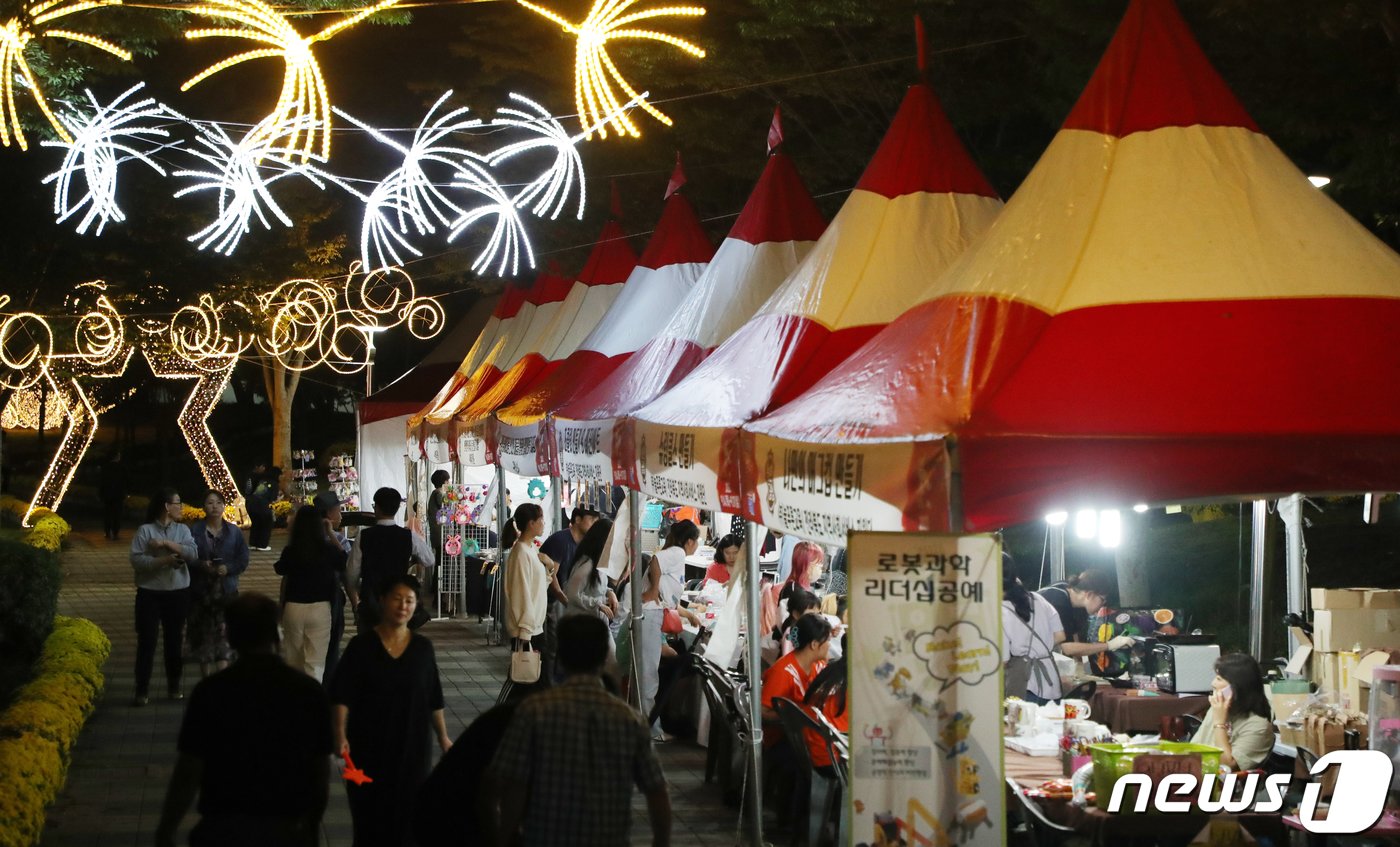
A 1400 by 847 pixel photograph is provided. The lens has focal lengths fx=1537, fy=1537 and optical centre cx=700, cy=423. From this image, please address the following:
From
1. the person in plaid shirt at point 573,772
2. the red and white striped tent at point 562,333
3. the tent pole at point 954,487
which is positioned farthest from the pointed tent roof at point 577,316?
the person in plaid shirt at point 573,772

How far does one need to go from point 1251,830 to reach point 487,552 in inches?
564

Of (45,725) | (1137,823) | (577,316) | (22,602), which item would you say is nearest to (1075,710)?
(1137,823)

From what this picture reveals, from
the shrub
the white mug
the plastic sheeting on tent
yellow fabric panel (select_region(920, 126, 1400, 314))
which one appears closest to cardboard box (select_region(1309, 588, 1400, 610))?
the white mug

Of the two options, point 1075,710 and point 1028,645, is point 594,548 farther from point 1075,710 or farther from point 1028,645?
point 1075,710

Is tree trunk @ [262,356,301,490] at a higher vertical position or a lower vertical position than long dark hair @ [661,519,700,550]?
higher

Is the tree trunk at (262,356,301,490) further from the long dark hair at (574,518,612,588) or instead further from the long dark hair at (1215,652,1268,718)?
the long dark hair at (1215,652,1268,718)

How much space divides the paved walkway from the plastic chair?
3.10ft

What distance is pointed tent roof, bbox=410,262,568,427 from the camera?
1975 cm

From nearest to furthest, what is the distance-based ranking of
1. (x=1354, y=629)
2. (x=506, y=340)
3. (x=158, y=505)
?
(x=1354, y=629) → (x=158, y=505) → (x=506, y=340)

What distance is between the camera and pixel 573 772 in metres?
4.92

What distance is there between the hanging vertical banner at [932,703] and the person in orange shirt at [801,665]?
11.4 feet

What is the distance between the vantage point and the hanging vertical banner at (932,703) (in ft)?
17.3

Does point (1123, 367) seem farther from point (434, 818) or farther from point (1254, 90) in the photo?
point (1254, 90)

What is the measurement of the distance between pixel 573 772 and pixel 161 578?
8.91 m
